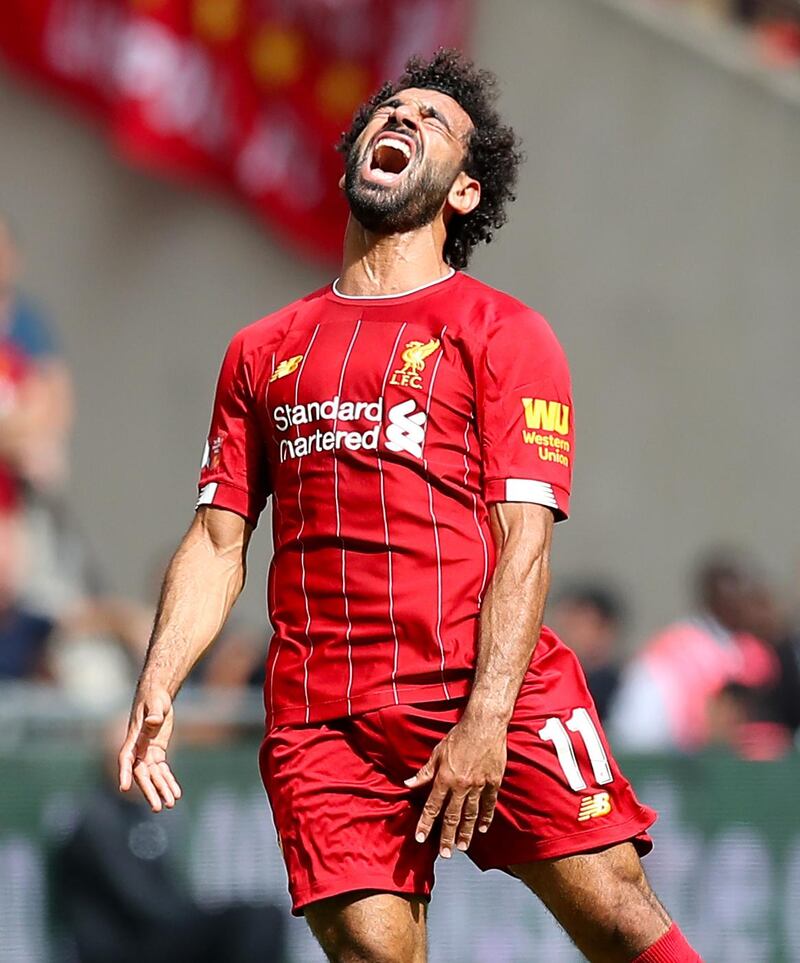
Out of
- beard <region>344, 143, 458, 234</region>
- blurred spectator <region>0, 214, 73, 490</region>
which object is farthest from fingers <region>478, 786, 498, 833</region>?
blurred spectator <region>0, 214, 73, 490</region>

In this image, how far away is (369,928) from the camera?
4680 millimetres

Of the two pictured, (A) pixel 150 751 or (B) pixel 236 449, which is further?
(B) pixel 236 449

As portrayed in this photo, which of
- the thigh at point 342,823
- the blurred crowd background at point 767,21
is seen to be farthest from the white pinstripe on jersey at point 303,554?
the blurred crowd background at point 767,21

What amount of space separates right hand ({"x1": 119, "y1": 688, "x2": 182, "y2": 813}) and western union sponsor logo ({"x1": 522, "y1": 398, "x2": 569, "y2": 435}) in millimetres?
1104

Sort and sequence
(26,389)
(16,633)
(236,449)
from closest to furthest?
(236,449) → (16,633) → (26,389)

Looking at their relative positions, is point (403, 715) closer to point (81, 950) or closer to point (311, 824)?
point (311, 824)

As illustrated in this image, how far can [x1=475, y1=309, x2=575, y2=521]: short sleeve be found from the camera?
4.78 metres

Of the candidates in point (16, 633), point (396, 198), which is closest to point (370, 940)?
point (396, 198)

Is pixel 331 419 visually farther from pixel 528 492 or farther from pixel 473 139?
pixel 473 139

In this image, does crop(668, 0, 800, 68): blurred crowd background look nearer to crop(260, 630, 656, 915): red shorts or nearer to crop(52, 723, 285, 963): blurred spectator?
crop(52, 723, 285, 963): blurred spectator

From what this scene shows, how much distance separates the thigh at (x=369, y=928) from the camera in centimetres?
467

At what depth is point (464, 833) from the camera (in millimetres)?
4621

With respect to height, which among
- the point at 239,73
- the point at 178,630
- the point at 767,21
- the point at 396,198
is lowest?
the point at 178,630

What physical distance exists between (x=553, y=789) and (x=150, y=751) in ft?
3.19
